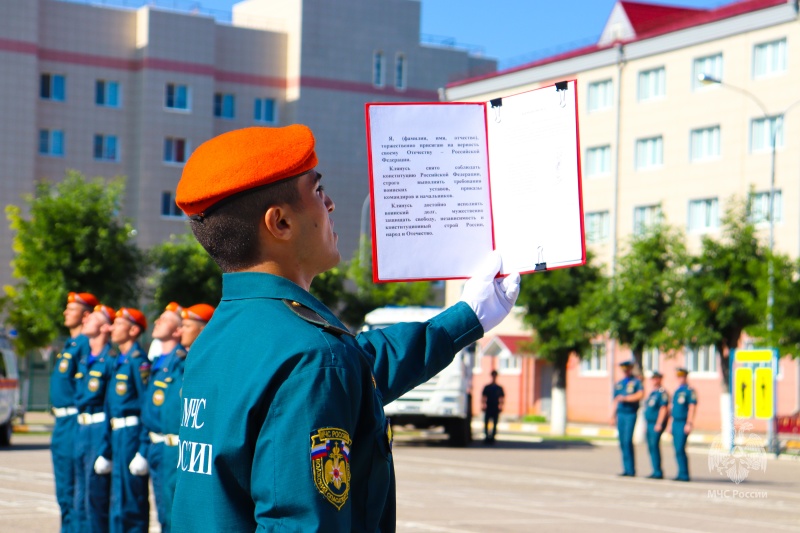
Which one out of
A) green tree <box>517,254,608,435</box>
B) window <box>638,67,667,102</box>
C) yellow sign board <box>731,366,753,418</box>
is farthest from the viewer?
window <box>638,67,667,102</box>

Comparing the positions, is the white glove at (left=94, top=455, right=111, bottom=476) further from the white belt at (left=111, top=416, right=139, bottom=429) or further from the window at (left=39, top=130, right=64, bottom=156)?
the window at (left=39, top=130, right=64, bottom=156)

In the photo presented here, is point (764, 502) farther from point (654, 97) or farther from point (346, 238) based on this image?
point (346, 238)

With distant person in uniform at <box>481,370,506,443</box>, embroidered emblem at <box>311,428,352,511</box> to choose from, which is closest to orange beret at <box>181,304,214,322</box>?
embroidered emblem at <box>311,428,352,511</box>

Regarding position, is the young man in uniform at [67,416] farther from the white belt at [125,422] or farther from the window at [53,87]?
the window at [53,87]

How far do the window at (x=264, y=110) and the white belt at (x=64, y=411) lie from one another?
5472cm

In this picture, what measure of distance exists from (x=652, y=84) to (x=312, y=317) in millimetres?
52235

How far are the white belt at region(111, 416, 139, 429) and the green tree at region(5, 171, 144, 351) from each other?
3008cm

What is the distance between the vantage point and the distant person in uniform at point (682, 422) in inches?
879

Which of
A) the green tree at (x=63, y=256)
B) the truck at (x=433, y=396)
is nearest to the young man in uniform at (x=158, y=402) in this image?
the truck at (x=433, y=396)

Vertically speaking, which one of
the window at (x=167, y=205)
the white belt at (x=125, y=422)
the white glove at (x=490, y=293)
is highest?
the window at (x=167, y=205)

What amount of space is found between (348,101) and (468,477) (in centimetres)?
4890

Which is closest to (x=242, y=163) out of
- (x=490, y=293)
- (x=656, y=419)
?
(x=490, y=293)

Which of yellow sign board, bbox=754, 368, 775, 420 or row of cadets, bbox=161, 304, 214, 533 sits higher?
row of cadets, bbox=161, 304, 214, 533

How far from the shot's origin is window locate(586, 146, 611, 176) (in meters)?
55.6
